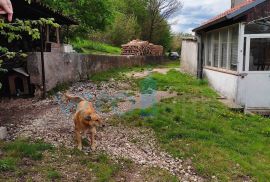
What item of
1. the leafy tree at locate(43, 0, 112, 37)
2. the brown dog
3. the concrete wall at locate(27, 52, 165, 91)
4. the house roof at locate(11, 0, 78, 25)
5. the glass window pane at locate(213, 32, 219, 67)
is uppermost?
the leafy tree at locate(43, 0, 112, 37)

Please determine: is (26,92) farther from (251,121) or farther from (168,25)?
(168,25)

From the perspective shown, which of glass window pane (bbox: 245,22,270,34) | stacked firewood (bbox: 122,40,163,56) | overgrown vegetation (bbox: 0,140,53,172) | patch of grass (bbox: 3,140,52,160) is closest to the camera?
overgrown vegetation (bbox: 0,140,53,172)

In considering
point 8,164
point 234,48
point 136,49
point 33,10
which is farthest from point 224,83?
point 136,49

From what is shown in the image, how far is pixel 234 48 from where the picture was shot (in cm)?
1227

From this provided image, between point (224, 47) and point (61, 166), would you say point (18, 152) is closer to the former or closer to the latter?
point (61, 166)

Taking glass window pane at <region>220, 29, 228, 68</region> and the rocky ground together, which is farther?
glass window pane at <region>220, 29, 228, 68</region>

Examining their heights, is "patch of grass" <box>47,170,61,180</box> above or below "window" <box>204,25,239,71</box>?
below

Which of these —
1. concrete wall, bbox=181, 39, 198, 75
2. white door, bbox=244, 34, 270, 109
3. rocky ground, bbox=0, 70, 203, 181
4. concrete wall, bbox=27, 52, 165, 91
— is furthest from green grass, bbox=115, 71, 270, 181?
concrete wall, bbox=181, 39, 198, 75

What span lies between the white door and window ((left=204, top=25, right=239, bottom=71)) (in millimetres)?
590

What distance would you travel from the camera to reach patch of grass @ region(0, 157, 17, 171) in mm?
5414

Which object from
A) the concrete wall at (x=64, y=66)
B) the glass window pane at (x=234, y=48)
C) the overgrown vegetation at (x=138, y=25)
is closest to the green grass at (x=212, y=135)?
the glass window pane at (x=234, y=48)

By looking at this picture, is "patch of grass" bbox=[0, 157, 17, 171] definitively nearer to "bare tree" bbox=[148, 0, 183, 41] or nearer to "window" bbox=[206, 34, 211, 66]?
"window" bbox=[206, 34, 211, 66]

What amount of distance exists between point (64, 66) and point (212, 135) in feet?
22.9

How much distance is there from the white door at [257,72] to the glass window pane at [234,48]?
605mm
